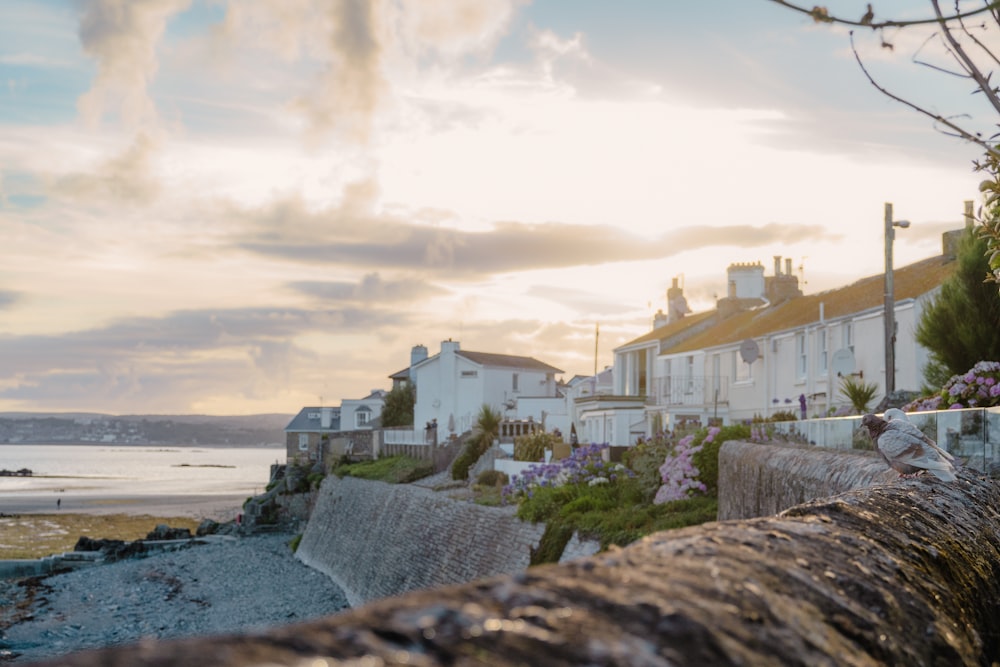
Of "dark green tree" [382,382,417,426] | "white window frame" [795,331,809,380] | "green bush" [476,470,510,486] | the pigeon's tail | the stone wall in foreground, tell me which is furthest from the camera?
"dark green tree" [382,382,417,426]

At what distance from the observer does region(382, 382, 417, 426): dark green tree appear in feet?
266

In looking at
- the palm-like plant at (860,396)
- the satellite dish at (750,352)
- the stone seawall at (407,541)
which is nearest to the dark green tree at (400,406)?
the stone seawall at (407,541)

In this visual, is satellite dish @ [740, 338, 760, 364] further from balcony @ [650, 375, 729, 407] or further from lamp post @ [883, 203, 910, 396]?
lamp post @ [883, 203, 910, 396]

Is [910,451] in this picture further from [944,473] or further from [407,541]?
[407,541]

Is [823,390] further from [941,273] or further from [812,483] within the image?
[812,483]

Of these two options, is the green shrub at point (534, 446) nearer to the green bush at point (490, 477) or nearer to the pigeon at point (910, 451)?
the green bush at point (490, 477)

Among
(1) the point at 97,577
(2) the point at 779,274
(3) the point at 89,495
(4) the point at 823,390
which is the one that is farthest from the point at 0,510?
(4) the point at 823,390

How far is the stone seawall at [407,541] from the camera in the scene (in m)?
27.1

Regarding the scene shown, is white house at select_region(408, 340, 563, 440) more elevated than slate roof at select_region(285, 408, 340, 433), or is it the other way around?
white house at select_region(408, 340, 563, 440)

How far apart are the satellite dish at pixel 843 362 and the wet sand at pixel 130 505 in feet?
220

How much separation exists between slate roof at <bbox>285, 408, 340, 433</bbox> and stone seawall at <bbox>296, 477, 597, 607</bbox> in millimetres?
48504

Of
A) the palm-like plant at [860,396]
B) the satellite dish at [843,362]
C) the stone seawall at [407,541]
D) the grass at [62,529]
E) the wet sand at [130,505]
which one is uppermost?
the satellite dish at [843,362]

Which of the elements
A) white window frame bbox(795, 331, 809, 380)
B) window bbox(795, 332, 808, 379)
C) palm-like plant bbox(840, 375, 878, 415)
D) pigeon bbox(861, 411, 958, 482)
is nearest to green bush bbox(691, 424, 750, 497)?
palm-like plant bbox(840, 375, 878, 415)

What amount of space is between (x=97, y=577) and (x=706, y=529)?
51743 millimetres
